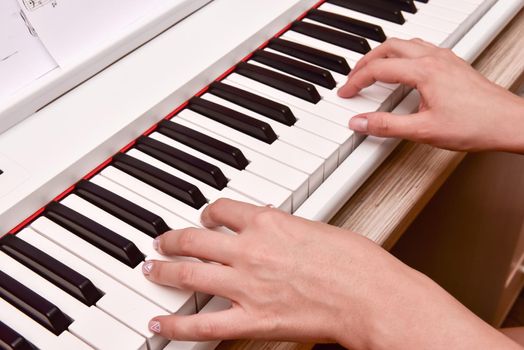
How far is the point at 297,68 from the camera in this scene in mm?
1078

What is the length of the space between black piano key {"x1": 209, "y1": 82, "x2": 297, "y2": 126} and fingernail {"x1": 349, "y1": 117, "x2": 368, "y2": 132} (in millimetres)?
87

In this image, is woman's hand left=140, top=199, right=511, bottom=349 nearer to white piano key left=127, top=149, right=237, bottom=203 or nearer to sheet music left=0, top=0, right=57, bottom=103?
white piano key left=127, top=149, right=237, bottom=203

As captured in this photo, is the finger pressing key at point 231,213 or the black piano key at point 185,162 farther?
the black piano key at point 185,162

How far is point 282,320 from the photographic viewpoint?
2.42ft

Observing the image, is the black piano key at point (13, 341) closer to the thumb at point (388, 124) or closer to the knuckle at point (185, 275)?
the knuckle at point (185, 275)

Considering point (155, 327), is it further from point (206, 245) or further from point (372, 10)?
point (372, 10)

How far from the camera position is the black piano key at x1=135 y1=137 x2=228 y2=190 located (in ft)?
2.91

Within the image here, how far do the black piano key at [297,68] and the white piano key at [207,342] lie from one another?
42cm

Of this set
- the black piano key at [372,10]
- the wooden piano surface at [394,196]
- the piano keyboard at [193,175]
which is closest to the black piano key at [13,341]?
the piano keyboard at [193,175]

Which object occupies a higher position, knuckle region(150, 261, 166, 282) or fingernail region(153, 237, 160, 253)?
fingernail region(153, 237, 160, 253)

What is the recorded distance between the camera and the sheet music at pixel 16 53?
0.89 m

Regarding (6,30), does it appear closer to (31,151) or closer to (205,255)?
(31,151)

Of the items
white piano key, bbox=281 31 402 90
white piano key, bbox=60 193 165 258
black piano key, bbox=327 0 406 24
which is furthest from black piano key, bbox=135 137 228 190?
black piano key, bbox=327 0 406 24

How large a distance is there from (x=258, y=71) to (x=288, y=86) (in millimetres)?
60
